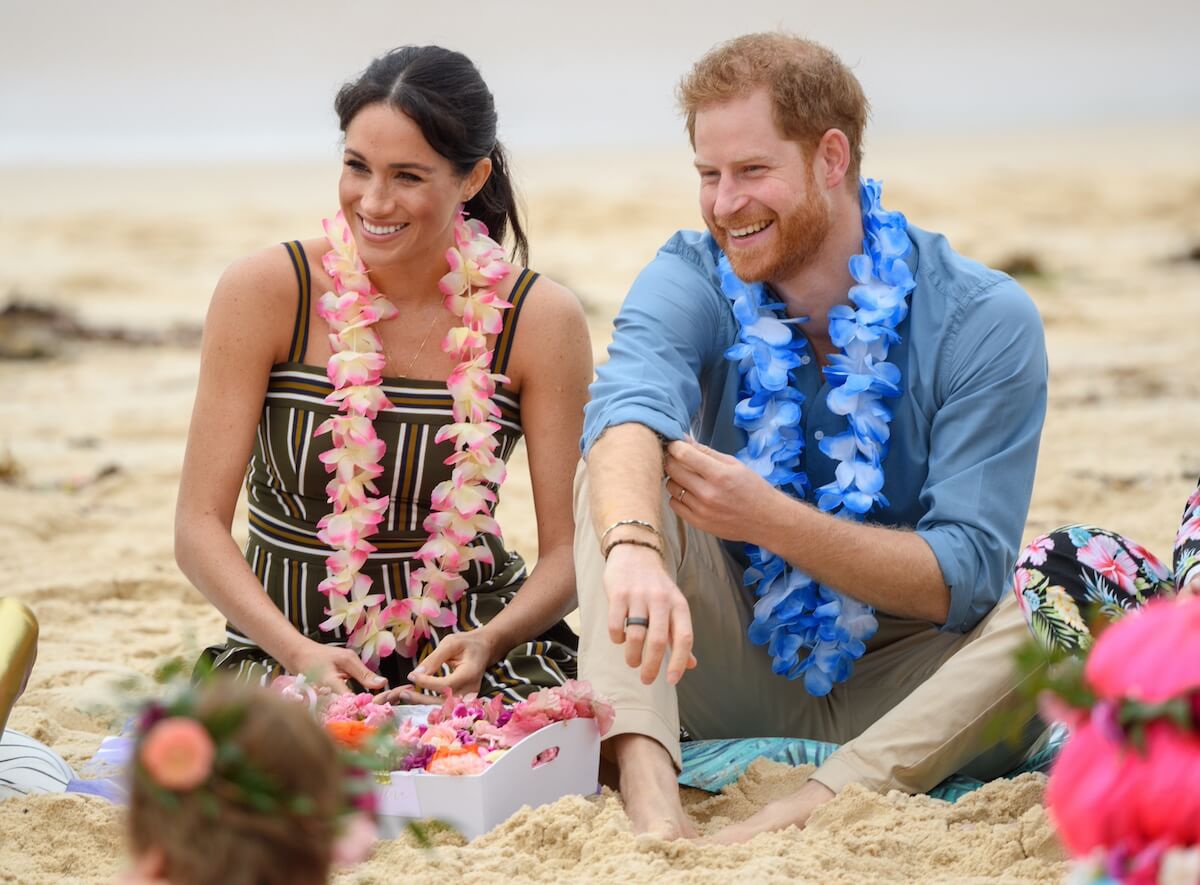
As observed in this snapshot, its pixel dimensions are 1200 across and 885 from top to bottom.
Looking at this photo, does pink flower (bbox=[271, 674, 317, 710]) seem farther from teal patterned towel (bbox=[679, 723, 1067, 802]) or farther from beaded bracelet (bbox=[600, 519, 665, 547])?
teal patterned towel (bbox=[679, 723, 1067, 802])

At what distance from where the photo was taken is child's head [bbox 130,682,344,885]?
154cm

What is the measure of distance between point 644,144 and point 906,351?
27.4 m

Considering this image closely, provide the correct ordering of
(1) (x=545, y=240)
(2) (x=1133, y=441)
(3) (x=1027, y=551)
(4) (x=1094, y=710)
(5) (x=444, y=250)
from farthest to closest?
(1) (x=545, y=240), (2) (x=1133, y=441), (5) (x=444, y=250), (3) (x=1027, y=551), (4) (x=1094, y=710)

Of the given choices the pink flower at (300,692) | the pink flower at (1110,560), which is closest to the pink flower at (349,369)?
the pink flower at (300,692)

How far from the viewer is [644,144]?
3034cm

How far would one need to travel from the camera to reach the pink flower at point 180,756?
154cm

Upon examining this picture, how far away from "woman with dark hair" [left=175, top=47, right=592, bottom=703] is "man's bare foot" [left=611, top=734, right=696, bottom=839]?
1.28 ft

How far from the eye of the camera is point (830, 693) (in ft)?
11.9

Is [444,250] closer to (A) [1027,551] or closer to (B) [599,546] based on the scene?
(B) [599,546]

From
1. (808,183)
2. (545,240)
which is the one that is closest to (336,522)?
(808,183)

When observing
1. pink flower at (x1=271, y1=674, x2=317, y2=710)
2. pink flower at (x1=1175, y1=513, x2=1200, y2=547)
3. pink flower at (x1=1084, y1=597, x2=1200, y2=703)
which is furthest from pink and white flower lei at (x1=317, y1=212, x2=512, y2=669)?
pink flower at (x1=1084, y1=597, x2=1200, y2=703)

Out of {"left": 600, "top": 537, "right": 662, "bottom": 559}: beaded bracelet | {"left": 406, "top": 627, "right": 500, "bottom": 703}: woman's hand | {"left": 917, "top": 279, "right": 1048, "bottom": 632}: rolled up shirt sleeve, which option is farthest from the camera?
{"left": 406, "top": 627, "right": 500, "bottom": 703}: woman's hand

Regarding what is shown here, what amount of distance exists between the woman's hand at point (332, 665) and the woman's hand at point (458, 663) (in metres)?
0.10

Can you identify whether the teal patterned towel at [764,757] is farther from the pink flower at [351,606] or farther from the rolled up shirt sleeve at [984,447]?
the pink flower at [351,606]
